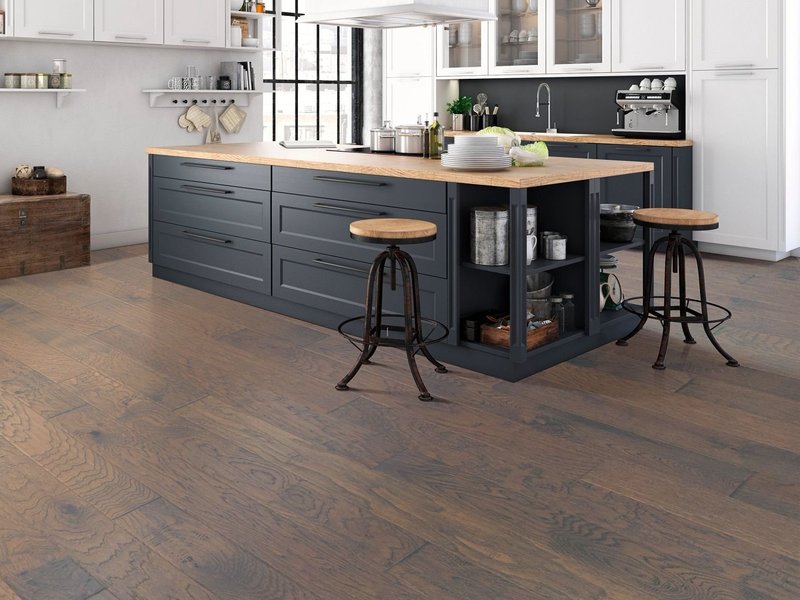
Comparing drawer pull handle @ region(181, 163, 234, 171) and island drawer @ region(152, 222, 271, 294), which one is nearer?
island drawer @ region(152, 222, 271, 294)

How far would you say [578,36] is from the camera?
6633 millimetres

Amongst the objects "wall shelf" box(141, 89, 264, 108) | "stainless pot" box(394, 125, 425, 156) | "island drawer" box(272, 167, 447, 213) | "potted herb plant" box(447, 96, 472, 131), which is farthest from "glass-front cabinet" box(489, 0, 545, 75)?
"island drawer" box(272, 167, 447, 213)

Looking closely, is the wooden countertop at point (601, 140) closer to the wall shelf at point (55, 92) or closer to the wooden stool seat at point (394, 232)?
the wooden stool seat at point (394, 232)

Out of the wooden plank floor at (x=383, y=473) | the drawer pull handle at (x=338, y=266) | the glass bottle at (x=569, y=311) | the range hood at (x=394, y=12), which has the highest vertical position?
the range hood at (x=394, y=12)

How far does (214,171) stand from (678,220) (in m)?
2.53

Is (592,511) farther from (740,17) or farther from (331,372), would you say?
(740,17)

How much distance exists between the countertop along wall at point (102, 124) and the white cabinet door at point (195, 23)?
0.92 ft

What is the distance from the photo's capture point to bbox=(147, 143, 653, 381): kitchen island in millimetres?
3510

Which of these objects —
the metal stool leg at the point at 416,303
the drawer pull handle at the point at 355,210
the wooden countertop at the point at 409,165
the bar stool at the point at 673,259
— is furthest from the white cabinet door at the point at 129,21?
the bar stool at the point at 673,259

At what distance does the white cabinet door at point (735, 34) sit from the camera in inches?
218

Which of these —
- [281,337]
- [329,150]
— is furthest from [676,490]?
[329,150]

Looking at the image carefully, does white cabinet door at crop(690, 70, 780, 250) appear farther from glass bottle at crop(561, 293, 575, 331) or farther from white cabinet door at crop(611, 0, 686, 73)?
glass bottle at crop(561, 293, 575, 331)

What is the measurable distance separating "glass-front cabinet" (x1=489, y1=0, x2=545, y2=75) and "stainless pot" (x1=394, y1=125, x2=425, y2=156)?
2834 mm

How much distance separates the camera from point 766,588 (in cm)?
194
